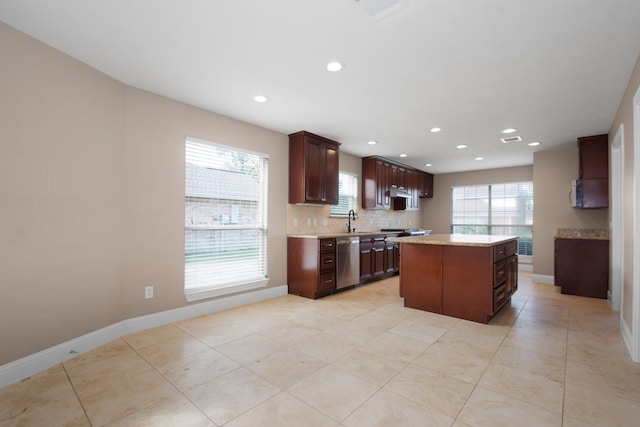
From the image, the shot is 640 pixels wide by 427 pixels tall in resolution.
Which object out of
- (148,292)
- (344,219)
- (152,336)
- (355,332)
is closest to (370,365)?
(355,332)

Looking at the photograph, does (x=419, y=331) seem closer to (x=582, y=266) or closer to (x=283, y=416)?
(x=283, y=416)

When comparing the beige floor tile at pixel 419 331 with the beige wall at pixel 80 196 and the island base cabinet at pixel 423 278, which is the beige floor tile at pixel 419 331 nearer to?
the island base cabinet at pixel 423 278

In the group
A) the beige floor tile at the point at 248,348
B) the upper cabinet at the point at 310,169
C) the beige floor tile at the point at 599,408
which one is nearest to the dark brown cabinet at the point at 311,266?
the upper cabinet at the point at 310,169

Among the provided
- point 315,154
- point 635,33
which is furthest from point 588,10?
point 315,154

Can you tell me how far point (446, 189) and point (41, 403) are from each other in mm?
8437

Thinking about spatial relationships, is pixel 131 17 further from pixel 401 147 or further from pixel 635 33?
pixel 401 147

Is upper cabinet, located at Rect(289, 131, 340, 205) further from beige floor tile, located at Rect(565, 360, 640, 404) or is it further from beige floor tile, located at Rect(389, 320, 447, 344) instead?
beige floor tile, located at Rect(565, 360, 640, 404)

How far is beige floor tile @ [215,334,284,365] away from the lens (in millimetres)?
2461

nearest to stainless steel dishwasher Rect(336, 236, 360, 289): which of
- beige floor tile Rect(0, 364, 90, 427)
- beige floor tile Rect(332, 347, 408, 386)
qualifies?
beige floor tile Rect(332, 347, 408, 386)

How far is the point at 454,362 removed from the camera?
7.82ft

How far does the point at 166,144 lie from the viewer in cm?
329

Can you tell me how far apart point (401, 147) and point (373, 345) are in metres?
3.82

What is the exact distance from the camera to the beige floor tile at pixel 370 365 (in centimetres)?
216

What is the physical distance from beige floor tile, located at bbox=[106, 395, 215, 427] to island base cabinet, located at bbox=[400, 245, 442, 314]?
2.78m
